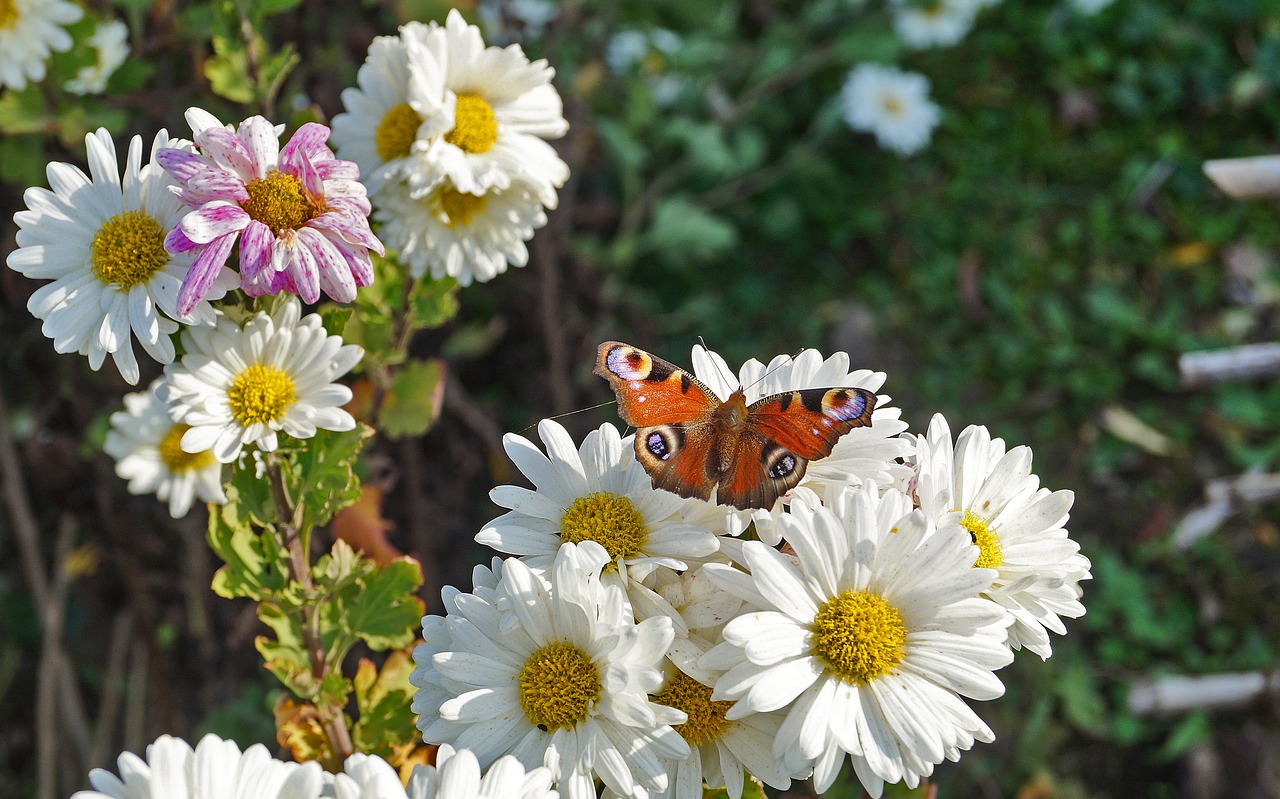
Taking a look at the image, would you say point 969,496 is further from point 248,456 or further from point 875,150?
point 875,150

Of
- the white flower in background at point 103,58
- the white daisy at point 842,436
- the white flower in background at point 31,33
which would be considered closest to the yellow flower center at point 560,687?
the white daisy at point 842,436

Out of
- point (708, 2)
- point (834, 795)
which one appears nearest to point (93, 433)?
point (834, 795)

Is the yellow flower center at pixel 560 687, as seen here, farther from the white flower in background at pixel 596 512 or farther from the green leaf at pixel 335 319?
the green leaf at pixel 335 319

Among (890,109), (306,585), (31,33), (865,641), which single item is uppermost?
(31,33)

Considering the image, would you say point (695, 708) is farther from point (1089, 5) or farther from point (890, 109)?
point (1089, 5)

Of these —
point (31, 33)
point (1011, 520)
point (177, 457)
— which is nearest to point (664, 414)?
point (1011, 520)
